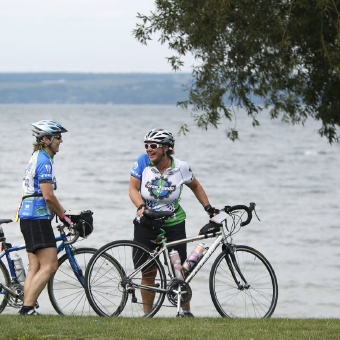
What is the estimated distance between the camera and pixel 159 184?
9.53 meters

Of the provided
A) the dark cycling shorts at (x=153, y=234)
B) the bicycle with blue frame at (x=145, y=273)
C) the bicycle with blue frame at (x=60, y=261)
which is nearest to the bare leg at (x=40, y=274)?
the bicycle with blue frame at (x=60, y=261)

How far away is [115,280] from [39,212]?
0.93 meters

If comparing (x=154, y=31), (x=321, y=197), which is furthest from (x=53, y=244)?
(x=321, y=197)

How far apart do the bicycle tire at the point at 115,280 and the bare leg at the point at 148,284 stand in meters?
0.03

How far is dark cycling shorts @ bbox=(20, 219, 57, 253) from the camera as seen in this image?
929 centimetres

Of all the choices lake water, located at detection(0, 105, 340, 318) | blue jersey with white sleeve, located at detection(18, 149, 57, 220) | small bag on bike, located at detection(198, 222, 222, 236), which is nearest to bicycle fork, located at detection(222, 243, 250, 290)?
small bag on bike, located at detection(198, 222, 222, 236)

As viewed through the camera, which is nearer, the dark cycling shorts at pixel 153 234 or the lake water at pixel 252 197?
the dark cycling shorts at pixel 153 234

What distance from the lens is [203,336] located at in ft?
27.6

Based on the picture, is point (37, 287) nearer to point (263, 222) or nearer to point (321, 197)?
point (263, 222)

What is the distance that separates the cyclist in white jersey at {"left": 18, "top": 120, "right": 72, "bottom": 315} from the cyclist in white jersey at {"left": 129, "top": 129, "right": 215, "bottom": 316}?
0.72 m

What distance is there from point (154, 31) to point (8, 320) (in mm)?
6264

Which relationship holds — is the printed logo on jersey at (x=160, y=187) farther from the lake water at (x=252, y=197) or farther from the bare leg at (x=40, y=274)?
the lake water at (x=252, y=197)

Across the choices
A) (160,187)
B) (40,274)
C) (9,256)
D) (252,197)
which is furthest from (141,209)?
(252,197)

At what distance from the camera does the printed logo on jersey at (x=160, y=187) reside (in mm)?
9516
